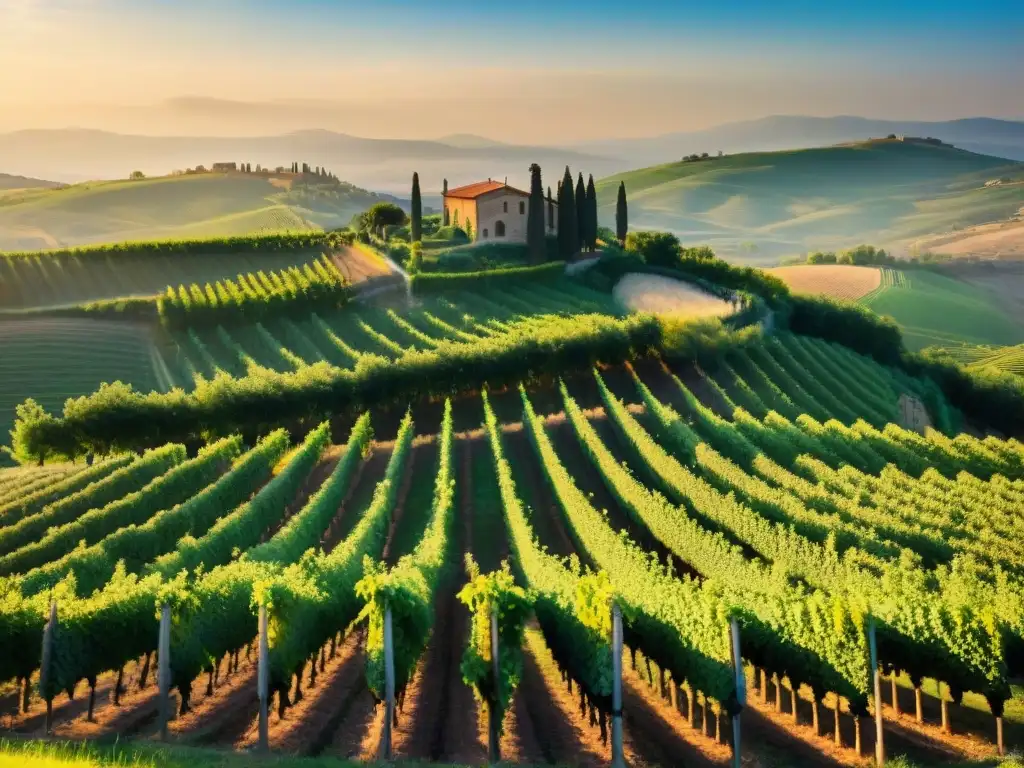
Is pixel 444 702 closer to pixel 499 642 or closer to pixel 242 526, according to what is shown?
pixel 499 642

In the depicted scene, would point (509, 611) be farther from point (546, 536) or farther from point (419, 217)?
point (419, 217)

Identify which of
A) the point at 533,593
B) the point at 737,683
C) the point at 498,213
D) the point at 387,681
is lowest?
the point at 737,683

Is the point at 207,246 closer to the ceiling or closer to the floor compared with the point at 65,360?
closer to the ceiling

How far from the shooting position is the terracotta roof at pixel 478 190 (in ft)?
229

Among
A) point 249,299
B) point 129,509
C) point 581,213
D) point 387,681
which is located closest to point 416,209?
point 581,213

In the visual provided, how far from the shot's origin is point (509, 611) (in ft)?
53.3

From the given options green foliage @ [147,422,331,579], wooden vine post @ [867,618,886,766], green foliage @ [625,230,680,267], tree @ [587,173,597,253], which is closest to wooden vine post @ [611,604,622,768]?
wooden vine post @ [867,618,886,766]

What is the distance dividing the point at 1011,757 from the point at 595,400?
94.7 ft

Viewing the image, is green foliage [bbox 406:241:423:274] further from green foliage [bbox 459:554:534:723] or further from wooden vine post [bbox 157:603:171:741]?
wooden vine post [bbox 157:603:171:741]

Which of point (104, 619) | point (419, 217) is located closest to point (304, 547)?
point (104, 619)

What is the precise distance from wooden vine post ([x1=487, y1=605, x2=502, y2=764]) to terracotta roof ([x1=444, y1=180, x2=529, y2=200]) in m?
55.8

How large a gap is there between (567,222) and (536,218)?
2.51 m

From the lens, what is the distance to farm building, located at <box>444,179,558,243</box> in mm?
69750

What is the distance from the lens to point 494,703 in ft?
51.8
